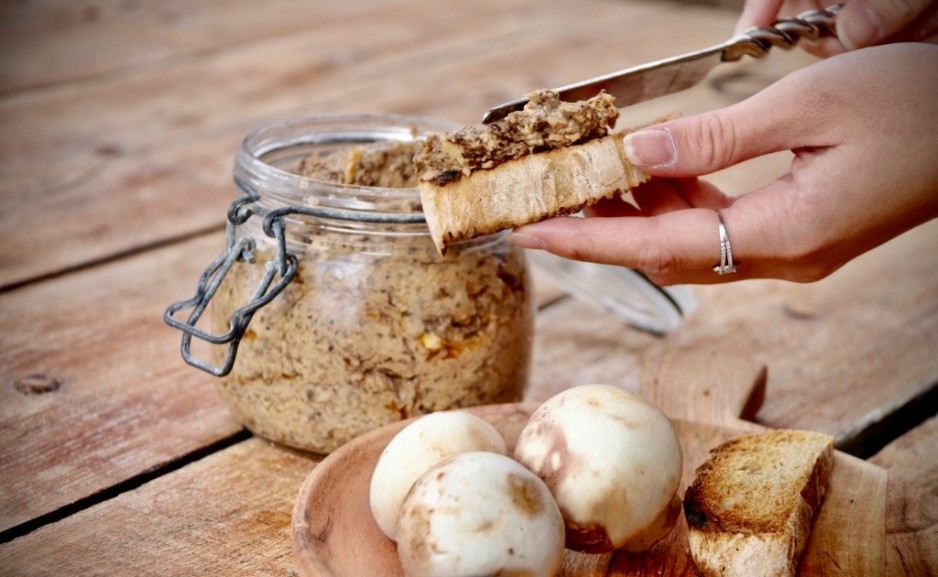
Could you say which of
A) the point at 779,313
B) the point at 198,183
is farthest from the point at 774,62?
the point at 198,183

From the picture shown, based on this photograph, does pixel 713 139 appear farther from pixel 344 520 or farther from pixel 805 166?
pixel 344 520

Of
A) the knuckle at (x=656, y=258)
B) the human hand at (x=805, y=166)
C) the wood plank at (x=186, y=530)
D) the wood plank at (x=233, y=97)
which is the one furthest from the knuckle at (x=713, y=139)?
the wood plank at (x=233, y=97)

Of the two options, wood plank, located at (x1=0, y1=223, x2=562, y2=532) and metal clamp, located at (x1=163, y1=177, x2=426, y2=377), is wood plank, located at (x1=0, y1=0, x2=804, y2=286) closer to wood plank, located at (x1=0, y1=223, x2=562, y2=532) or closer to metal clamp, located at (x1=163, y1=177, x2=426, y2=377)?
wood plank, located at (x1=0, y1=223, x2=562, y2=532)

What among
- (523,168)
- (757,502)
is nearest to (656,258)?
(523,168)

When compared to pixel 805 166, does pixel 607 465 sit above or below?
below

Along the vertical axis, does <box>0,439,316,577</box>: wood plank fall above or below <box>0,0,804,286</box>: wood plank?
below

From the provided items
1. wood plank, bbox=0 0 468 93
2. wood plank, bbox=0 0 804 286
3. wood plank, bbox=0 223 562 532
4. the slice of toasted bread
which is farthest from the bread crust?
wood plank, bbox=0 0 468 93

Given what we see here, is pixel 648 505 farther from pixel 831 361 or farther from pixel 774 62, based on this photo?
pixel 774 62
